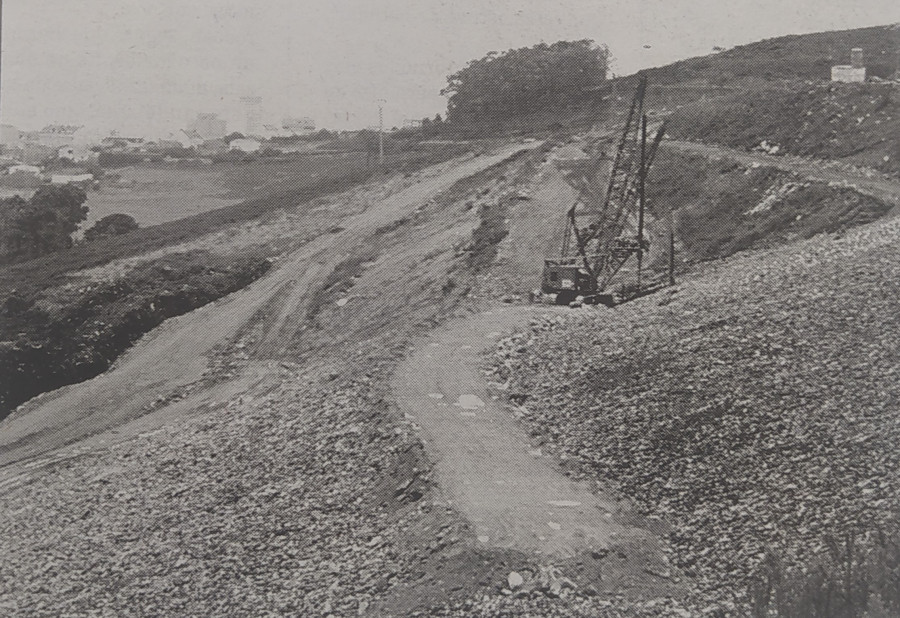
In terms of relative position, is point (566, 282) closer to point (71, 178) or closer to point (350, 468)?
point (350, 468)

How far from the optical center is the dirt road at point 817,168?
80.8ft

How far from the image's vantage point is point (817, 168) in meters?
28.5

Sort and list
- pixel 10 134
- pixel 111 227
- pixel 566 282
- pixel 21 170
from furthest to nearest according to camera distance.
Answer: pixel 10 134
pixel 21 170
pixel 111 227
pixel 566 282

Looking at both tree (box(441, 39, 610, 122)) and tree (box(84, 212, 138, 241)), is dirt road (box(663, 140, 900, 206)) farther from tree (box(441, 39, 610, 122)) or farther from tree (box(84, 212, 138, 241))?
tree (box(84, 212, 138, 241))

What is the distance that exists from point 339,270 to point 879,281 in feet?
64.7

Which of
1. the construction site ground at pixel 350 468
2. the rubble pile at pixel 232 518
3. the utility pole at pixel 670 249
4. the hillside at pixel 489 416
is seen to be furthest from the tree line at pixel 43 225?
the utility pole at pixel 670 249

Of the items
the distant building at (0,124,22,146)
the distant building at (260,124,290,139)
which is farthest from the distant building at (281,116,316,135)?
the distant building at (0,124,22,146)

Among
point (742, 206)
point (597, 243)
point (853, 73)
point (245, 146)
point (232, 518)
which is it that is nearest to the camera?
point (232, 518)

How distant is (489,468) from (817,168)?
19.6 meters

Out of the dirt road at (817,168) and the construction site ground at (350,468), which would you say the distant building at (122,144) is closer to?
the construction site ground at (350,468)

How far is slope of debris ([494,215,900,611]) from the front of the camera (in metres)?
12.7

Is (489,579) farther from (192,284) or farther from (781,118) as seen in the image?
(781,118)

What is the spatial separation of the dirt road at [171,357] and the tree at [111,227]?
14.4 meters

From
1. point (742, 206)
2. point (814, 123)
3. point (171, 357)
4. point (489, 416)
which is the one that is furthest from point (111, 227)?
point (814, 123)
